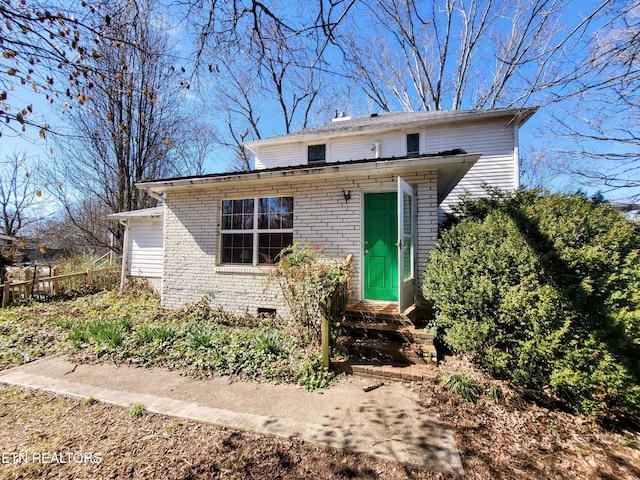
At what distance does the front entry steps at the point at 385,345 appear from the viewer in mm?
3984

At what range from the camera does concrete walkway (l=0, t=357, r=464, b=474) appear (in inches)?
103

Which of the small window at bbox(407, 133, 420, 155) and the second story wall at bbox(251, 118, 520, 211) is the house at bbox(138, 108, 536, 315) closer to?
the second story wall at bbox(251, 118, 520, 211)

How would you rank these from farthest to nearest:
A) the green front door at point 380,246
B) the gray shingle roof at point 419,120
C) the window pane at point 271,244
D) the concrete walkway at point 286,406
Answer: the gray shingle roof at point 419,120 < the window pane at point 271,244 < the green front door at point 380,246 < the concrete walkway at point 286,406

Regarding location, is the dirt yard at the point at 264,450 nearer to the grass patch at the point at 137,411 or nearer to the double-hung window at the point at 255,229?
the grass patch at the point at 137,411

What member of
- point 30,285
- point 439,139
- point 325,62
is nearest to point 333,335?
point 325,62

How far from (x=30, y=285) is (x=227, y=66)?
35.9ft

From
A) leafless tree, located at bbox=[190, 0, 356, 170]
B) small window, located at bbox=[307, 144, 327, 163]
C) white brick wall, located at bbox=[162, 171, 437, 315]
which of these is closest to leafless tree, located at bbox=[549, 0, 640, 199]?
white brick wall, located at bbox=[162, 171, 437, 315]

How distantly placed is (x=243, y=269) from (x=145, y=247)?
7.11 m

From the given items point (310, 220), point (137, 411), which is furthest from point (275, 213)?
point (137, 411)

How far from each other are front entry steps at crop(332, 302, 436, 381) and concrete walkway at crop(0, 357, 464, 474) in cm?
22

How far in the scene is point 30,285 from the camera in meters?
9.22

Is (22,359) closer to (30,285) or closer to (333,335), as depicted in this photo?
(333,335)

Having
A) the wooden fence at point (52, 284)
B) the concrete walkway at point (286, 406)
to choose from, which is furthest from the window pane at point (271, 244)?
the wooden fence at point (52, 284)

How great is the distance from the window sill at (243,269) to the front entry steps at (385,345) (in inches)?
93.4
